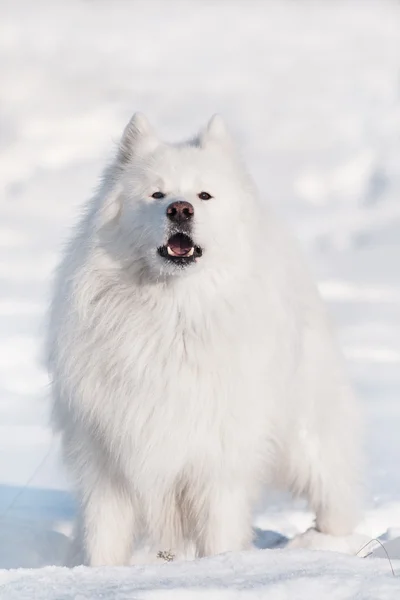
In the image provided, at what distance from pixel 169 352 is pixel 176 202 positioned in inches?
30.6

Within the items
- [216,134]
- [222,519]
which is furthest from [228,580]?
[216,134]

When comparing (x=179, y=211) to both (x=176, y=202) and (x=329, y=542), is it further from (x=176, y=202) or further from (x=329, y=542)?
(x=329, y=542)

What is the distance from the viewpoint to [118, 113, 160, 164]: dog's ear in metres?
4.98

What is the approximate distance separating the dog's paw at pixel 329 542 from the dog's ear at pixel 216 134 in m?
2.49

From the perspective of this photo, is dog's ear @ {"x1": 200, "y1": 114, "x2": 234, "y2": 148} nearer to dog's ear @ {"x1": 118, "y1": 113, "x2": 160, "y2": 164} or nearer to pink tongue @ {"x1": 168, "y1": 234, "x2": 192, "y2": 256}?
dog's ear @ {"x1": 118, "y1": 113, "x2": 160, "y2": 164}

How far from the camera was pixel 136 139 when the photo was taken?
5035 mm

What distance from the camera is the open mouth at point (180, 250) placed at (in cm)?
450

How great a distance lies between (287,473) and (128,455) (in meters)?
1.32

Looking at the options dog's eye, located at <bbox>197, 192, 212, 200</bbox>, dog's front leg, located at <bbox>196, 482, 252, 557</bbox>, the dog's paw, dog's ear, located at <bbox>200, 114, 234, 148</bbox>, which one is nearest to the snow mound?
dog's front leg, located at <bbox>196, 482, 252, 557</bbox>

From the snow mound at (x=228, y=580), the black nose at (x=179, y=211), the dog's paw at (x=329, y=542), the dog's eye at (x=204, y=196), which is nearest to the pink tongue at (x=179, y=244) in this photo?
the black nose at (x=179, y=211)

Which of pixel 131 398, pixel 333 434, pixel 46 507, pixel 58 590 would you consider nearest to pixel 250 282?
pixel 131 398

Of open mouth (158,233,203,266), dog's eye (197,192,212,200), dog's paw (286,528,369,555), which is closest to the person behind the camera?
open mouth (158,233,203,266)

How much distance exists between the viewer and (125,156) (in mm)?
5027

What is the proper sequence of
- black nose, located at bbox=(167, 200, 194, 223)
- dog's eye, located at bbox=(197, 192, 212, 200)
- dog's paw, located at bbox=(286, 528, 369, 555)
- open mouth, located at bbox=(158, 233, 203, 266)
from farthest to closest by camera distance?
dog's paw, located at bbox=(286, 528, 369, 555) < dog's eye, located at bbox=(197, 192, 212, 200) < open mouth, located at bbox=(158, 233, 203, 266) < black nose, located at bbox=(167, 200, 194, 223)
